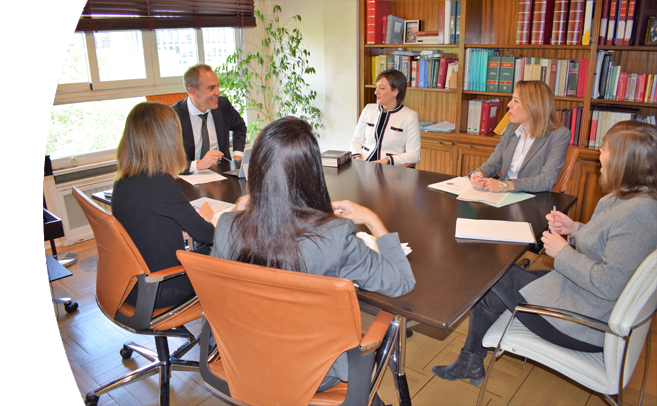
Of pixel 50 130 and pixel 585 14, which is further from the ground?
pixel 585 14

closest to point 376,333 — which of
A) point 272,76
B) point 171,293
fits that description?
point 171,293

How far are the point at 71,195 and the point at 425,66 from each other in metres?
3.25

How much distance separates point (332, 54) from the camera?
4.78 m

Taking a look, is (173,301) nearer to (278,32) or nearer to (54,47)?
(54,47)

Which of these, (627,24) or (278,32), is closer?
(627,24)

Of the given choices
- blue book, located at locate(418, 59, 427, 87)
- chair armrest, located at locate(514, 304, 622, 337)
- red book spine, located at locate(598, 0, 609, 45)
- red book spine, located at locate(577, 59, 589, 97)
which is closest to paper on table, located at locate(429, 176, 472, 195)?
chair armrest, located at locate(514, 304, 622, 337)

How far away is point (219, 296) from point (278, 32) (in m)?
3.99

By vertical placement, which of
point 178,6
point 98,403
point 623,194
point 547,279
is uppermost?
point 178,6

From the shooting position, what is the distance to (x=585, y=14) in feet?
11.1

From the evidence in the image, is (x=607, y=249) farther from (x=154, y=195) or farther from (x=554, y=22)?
(x=554, y=22)

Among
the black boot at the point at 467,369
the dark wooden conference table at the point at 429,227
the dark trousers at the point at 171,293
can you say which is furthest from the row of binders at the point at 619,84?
the dark trousers at the point at 171,293

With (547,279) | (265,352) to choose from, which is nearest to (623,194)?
(547,279)

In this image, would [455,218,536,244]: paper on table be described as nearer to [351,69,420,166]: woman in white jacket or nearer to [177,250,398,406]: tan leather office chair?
[177,250,398,406]: tan leather office chair

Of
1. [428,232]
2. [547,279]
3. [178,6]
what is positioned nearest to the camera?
[547,279]
